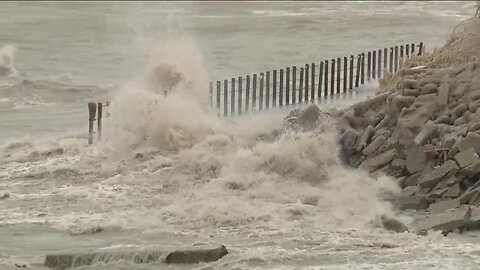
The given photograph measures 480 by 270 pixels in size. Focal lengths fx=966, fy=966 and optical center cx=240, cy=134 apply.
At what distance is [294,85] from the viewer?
2323 cm

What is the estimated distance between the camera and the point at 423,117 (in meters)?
15.7

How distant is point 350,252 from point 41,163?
7636 mm

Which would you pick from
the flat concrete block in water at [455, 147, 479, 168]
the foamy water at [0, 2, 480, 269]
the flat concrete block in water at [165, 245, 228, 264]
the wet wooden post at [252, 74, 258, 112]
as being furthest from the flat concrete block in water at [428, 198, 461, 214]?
the wet wooden post at [252, 74, 258, 112]

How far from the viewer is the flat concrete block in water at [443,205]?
13016mm

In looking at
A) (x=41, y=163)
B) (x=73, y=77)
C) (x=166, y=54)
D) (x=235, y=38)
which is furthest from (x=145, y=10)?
(x=41, y=163)

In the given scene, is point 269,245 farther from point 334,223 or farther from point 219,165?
point 219,165

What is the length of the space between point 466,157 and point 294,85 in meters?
9.71

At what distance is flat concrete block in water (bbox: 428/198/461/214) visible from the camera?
13.0m

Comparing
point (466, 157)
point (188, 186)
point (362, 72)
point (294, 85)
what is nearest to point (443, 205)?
point (466, 157)

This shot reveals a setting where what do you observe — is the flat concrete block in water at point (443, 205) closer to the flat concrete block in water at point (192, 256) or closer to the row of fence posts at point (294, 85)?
the flat concrete block in water at point (192, 256)

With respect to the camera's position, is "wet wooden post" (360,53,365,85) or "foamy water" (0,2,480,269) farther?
"wet wooden post" (360,53,365,85)

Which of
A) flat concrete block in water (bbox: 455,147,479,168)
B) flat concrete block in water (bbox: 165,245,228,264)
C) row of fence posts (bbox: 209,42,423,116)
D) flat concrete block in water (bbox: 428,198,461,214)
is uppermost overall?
flat concrete block in water (bbox: 455,147,479,168)

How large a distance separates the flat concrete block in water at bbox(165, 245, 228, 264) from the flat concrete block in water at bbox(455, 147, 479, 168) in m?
4.32

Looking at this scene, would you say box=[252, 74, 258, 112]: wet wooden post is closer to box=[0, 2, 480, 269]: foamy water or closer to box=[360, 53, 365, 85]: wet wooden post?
box=[0, 2, 480, 269]: foamy water
